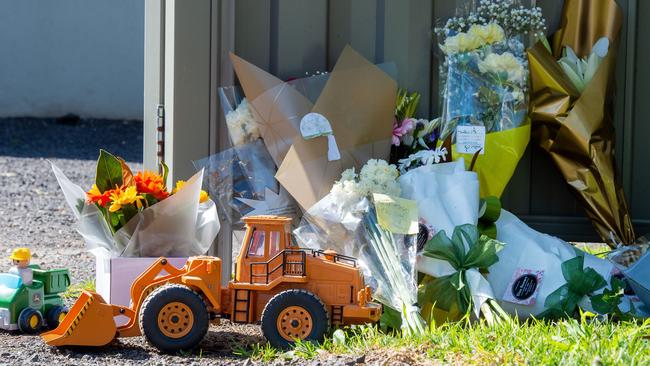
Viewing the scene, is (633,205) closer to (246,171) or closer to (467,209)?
(467,209)

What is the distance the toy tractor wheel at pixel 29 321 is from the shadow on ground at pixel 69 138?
7559 mm

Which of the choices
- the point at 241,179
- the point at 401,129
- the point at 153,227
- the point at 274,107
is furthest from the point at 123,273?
the point at 401,129

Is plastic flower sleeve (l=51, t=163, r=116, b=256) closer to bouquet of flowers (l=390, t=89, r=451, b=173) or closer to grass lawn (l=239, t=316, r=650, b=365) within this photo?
grass lawn (l=239, t=316, r=650, b=365)

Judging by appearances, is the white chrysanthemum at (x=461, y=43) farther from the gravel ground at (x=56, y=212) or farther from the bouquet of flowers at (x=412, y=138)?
the gravel ground at (x=56, y=212)

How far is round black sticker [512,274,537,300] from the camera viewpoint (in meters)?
4.40

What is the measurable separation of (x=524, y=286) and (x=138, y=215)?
5.23 ft

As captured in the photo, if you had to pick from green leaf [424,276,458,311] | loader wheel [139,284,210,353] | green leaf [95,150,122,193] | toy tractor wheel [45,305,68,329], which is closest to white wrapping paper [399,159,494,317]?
green leaf [424,276,458,311]

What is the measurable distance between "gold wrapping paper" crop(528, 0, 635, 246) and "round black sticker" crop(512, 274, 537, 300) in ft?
2.28

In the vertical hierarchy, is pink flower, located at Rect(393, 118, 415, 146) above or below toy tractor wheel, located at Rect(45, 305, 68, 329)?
above

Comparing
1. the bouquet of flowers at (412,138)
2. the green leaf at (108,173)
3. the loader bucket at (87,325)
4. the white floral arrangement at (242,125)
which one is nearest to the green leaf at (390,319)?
the bouquet of flowers at (412,138)

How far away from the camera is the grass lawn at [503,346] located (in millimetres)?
3339

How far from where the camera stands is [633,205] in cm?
523

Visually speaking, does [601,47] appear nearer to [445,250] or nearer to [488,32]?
[488,32]

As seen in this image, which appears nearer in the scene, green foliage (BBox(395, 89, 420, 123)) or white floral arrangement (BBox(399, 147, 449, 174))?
white floral arrangement (BBox(399, 147, 449, 174))
